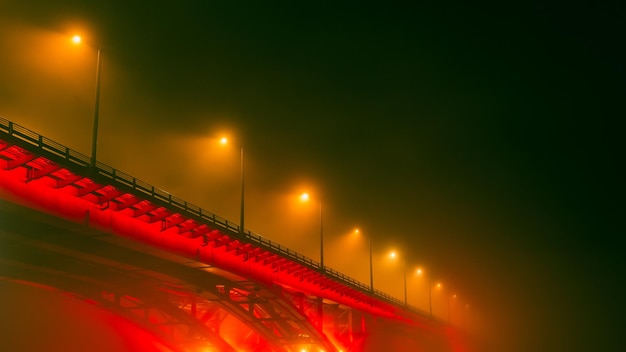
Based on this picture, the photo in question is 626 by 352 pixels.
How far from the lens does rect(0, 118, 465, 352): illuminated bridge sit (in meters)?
27.6

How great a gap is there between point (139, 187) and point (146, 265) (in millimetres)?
7398

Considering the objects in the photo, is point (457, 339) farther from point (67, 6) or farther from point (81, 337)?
point (67, 6)

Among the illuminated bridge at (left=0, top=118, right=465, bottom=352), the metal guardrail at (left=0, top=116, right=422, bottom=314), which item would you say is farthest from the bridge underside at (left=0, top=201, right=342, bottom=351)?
the metal guardrail at (left=0, top=116, right=422, bottom=314)

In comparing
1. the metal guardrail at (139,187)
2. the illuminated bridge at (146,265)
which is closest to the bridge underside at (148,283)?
the illuminated bridge at (146,265)

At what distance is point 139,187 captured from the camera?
3234 cm

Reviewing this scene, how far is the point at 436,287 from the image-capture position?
6161 inches

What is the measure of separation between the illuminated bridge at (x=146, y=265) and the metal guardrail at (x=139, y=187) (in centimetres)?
13

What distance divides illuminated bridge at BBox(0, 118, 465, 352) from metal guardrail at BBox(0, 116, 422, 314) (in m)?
0.13

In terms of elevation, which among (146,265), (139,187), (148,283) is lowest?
(146,265)

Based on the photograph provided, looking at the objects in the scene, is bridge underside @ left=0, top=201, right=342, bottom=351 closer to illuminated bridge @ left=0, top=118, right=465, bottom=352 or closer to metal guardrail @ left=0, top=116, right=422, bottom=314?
illuminated bridge @ left=0, top=118, right=465, bottom=352

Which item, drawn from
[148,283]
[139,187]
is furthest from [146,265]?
[148,283]

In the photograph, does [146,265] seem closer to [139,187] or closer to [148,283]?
[139,187]

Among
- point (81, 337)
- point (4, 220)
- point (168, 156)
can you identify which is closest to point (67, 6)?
point (4, 220)

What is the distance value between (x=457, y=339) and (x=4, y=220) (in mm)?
132840
